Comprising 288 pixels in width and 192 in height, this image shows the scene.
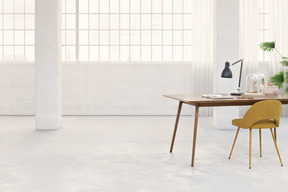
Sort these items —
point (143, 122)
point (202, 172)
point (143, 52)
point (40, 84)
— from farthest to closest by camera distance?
point (143, 52) → point (143, 122) → point (40, 84) → point (202, 172)

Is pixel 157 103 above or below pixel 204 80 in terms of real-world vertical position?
below

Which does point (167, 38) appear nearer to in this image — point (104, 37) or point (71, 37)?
point (104, 37)

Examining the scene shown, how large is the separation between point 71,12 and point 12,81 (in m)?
2.46

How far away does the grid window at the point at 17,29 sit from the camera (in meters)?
8.41

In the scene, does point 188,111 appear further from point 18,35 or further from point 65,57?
point 18,35

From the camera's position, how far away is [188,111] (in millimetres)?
8164

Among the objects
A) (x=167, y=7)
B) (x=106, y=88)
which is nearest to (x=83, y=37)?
(x=106, y=88)

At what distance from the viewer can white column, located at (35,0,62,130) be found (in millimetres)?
5906

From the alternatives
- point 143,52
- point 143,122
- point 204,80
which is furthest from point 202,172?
point 143,52

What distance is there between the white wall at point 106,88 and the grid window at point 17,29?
498 millimetres

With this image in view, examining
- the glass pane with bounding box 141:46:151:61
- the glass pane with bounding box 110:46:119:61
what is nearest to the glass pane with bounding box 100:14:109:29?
the glass pane with bounding box 110:46:119:61

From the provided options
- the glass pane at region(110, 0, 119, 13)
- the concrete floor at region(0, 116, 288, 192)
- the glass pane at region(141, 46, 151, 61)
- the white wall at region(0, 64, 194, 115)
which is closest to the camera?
the concrete floor at region(0, 116, 288, 192)

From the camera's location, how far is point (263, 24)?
27.1ft

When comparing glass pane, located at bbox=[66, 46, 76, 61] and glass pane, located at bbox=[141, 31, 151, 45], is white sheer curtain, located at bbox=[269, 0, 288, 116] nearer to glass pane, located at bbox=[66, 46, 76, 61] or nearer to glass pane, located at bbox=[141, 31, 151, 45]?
glass pane, located at bbox=[141, 31, 151, 45]
